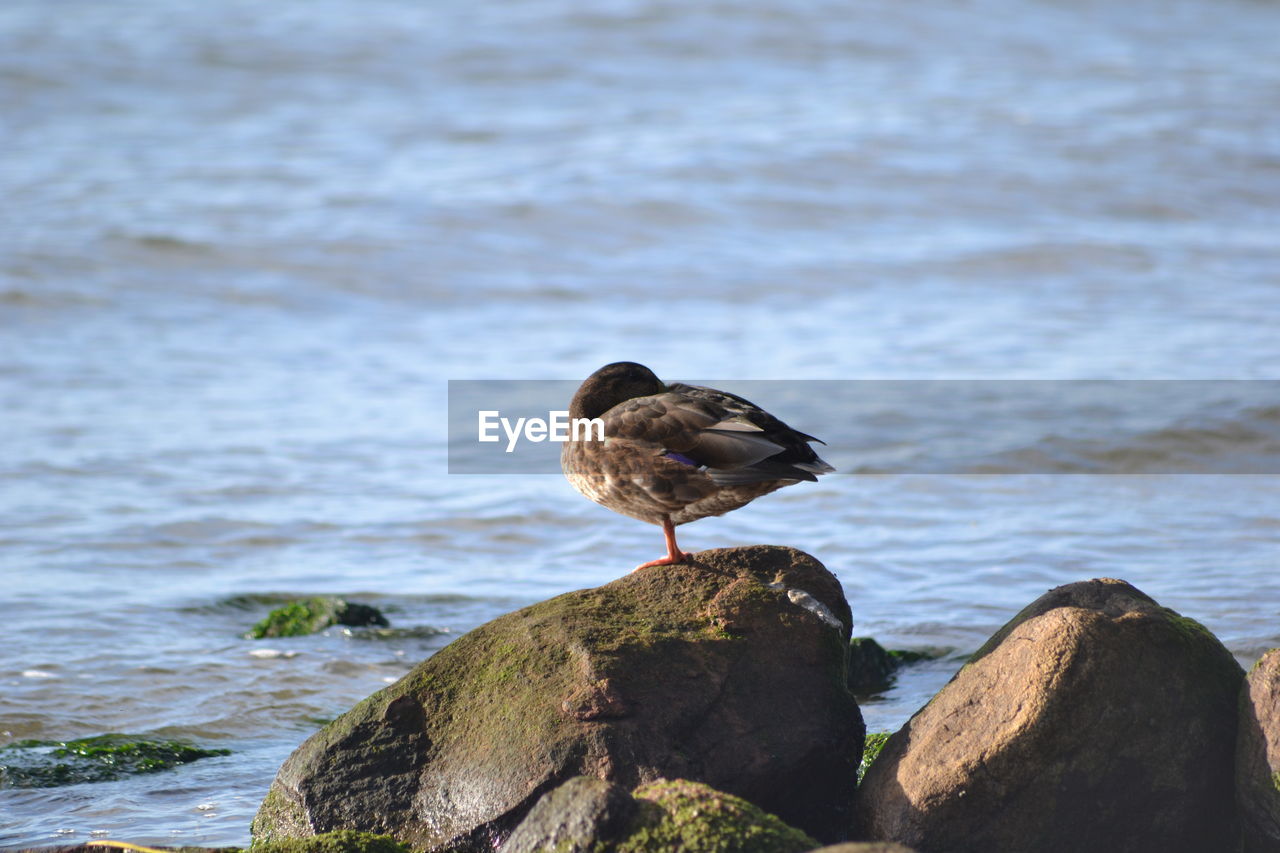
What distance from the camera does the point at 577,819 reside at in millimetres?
3953

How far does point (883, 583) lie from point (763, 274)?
802 centimetres

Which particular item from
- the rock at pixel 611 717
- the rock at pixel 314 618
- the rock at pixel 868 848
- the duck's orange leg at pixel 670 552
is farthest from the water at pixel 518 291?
the rock at pixel 868 848

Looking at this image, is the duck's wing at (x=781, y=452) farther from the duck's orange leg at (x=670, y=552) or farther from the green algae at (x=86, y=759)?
the green algae at (x=86, y=759)

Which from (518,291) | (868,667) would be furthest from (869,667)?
(518,291)

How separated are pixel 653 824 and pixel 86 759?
3105 millimetres

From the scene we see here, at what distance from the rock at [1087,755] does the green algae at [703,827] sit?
2.27 feet

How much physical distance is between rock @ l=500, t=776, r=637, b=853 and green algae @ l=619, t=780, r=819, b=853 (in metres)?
0.04

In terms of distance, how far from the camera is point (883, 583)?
8.41m

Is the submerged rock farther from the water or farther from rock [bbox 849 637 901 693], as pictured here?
the water

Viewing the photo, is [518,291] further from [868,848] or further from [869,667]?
[868,848]

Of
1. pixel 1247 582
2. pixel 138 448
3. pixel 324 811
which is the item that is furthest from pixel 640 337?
pixel 324 811

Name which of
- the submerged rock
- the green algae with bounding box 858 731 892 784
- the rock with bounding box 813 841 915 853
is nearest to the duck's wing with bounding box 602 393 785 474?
the green algae with bounding box 858 731 892 784

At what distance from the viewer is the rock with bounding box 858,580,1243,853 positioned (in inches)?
173

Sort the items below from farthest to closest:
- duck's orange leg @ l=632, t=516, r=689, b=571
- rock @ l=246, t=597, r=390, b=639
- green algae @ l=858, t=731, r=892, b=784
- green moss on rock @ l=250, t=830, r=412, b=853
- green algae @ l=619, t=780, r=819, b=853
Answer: rock @ l=246, t=597, r=390, b=639 → green algae @ l=858, t=731, r=892, b=784 → duck's orange leg @ l=632, t=516, r=689, b=571 → green moss on rock @ l=250, t=830, r=412, b=853 → green algae @ l=619, t=780, r=819, b=853
